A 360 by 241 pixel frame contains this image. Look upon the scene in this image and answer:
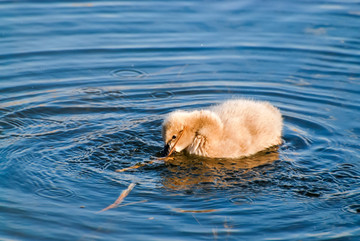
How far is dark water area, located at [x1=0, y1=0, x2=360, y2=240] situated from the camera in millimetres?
5434

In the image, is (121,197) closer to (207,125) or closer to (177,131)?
(177,131)

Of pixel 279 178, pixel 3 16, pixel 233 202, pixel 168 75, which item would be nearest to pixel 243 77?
pixel 168 75

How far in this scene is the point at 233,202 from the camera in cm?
569

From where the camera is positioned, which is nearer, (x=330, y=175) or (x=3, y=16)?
(x=330, y=175)

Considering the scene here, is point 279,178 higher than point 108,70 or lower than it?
lower

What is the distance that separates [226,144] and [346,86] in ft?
9.47

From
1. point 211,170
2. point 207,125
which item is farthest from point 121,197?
point 207,125

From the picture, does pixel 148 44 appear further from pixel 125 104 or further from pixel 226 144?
pixel 226 144

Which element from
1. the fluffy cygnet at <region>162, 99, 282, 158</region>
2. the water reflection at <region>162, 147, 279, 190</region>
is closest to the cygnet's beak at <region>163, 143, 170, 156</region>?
the fluffy cygnet at <region>162, 99, 282, 158</region>

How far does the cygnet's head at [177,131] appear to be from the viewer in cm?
675

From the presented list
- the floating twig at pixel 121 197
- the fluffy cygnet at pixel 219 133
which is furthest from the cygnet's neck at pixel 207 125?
the floating twig at pixel 121 197

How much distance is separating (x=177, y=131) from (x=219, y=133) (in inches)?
19.0

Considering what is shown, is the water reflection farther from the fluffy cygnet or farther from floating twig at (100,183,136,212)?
floating twig at (100,183,136,212)

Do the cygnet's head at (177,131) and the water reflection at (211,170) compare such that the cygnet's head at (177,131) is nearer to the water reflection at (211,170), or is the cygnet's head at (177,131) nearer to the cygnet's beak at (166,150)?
the cygnet's beak at (166,150)
